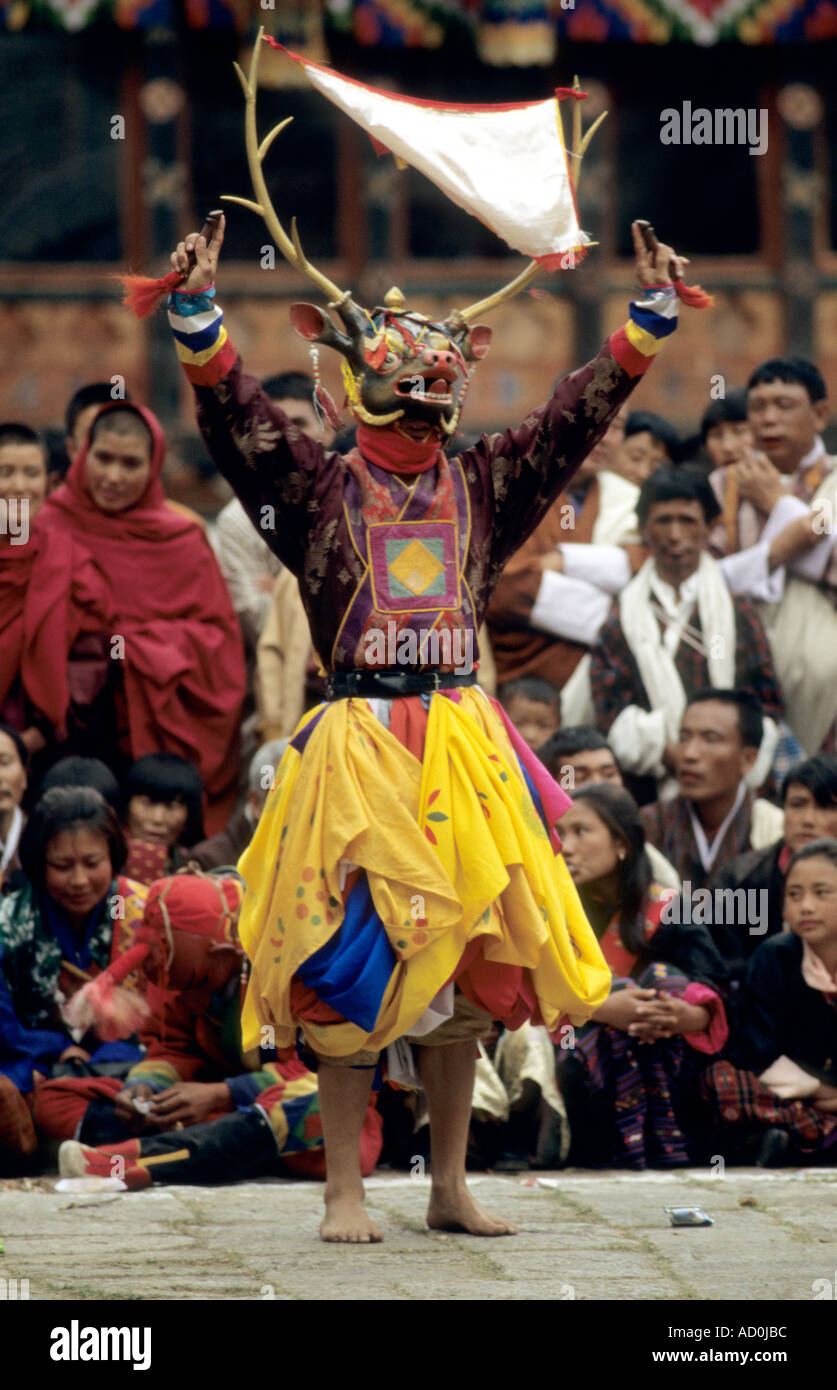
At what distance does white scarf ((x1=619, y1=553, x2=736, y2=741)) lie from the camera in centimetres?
678

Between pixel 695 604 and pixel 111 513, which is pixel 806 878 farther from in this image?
pixel 111 513

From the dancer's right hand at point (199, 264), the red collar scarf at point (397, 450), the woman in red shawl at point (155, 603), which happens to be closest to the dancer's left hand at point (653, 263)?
the red collar scarf at point (397, 450)

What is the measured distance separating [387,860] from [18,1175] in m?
1.67

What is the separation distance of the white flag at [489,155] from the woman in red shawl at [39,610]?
2.43 metres

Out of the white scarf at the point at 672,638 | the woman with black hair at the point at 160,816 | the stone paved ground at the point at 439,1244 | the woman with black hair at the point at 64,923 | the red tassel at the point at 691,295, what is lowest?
the stone paved ground at the point at 439,1244

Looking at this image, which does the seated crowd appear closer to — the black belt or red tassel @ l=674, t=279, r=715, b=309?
the black belt

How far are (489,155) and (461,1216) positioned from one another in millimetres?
2290

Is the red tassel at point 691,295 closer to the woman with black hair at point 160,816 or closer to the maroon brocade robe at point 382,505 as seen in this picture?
the maroon brocade robe at point 382,505

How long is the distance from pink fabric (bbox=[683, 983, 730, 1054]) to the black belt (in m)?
1.40

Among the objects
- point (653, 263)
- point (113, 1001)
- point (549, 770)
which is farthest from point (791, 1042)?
point (653, 263)

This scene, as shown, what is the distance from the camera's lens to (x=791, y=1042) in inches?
225

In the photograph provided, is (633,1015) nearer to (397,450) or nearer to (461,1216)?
(461,1216)

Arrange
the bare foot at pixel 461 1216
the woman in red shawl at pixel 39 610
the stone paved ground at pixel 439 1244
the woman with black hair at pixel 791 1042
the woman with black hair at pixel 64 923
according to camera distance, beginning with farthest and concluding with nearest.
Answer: the woman in red shawl at pixel 39 610
the woman with black hair at pixel 64 923
the woman with black hair at pixel 791 1042
the bare foot at pixel 461 1216
the stone paved ground at pixel 439 1244

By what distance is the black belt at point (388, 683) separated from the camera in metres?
4.62
